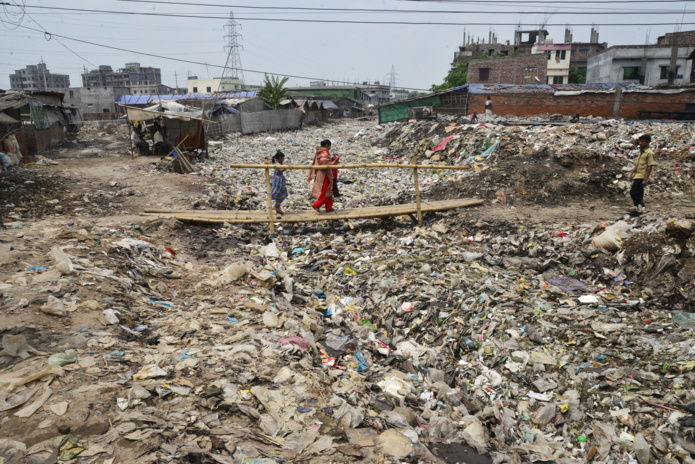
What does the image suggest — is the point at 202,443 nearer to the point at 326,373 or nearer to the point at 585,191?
the point at 326,373

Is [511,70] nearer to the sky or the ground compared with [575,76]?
nearer to the ground

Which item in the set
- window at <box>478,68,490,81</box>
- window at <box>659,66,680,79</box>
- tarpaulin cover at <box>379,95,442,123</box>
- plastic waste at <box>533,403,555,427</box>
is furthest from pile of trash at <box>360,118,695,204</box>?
window at <box>478,68,490,81</box>

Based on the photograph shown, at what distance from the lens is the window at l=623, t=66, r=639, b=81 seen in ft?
104

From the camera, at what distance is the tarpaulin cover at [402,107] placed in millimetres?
24469

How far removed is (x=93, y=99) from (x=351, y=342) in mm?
44839

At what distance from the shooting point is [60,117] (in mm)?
19469

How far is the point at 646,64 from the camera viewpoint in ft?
102

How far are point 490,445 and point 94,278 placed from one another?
12.8 ft

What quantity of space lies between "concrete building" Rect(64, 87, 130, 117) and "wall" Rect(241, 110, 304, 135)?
2053 cm

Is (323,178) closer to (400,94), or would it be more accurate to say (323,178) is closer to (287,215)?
(287,215)

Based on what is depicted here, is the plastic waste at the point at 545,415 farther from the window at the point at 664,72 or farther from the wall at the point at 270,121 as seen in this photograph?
the window at the point at 664,72

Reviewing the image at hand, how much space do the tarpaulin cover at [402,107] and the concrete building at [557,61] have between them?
27254 mm

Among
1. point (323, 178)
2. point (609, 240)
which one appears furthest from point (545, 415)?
point (323, 178)

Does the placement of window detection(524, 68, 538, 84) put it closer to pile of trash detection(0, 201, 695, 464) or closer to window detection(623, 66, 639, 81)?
window detection(623, 66, 639, 81)
